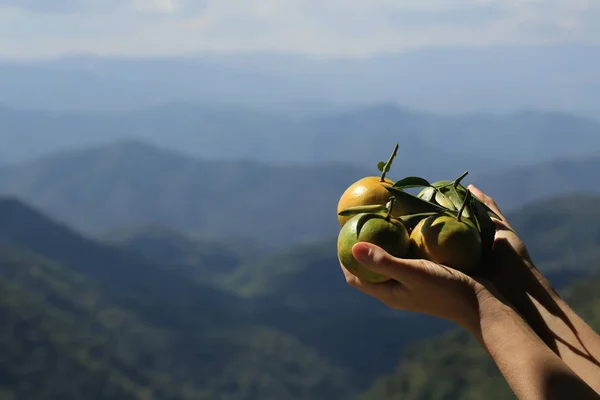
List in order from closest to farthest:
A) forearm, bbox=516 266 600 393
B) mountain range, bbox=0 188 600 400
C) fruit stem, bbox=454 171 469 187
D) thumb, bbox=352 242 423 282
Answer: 1. thumb, bbox=352 242 423 282
2. forearm, bbox=516 266 600 393
3. fruit stem, bbox=454 171 469 187
4. mountain range, bbox=0 188 600 400

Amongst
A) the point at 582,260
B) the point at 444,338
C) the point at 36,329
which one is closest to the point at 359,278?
the point at 444,338

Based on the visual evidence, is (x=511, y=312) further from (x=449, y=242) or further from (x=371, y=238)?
(x=371, y=238)

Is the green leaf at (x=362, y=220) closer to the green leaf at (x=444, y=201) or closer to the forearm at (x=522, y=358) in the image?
the green leaf at (x=444, y=201)

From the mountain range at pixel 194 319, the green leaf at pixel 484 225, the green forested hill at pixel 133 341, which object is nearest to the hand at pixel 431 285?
the green leaf at pixel 484 225

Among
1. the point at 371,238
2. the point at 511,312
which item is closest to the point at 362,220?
the point at 371,238

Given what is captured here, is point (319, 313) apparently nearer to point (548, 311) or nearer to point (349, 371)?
point (349, 371)

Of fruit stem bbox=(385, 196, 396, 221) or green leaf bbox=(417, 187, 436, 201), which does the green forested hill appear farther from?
fruit stem bbox=(385, 196, 396, 221)

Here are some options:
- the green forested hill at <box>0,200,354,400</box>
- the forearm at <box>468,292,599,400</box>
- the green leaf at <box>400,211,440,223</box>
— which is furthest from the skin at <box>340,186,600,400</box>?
the green forested hill at <box>0,200,354,400</box>
